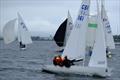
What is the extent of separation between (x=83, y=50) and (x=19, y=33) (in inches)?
1599

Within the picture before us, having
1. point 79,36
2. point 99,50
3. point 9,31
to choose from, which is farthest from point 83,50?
point 9,31

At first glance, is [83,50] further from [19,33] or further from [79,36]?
[19,33]

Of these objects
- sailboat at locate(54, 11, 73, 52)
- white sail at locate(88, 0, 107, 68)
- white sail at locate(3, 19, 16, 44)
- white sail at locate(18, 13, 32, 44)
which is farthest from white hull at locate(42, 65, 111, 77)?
white sail at locate(18, 13, 32, 44)

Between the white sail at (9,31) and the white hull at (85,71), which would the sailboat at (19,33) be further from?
the white hull at (85,71)

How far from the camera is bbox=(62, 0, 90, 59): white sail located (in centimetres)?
3231

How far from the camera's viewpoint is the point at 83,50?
32812mm

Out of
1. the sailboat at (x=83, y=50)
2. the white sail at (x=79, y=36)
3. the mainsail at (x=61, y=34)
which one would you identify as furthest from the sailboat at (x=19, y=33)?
the white sail at (x=79, y=36)

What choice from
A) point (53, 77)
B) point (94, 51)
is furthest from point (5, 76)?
point (94, 51)

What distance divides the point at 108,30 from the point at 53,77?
28232mm

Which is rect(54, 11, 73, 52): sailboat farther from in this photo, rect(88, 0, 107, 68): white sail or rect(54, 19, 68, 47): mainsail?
rect(88, 0, 107, 68): white sail

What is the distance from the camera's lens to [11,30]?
68.8 metres

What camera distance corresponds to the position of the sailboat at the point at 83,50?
1242 inches

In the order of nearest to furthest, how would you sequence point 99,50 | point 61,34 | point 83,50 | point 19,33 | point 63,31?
point 99,50, point 83,50, point 63,31, point 61,34, point 19,33

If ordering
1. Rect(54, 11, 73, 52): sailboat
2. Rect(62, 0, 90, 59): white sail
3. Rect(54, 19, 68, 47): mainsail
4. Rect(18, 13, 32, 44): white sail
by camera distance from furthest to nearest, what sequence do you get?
Rect(18, 13, 32, 44): white sail < Rect(54, 19, 68, 47): mainsail < Rect(54, 11, 73, 52): sailboat < Rect(62, 0, 90, 59): white sail
